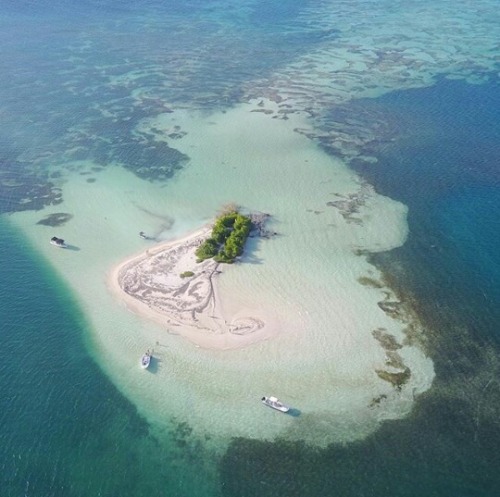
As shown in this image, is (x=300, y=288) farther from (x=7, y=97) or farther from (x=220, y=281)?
(x=7, y=97)

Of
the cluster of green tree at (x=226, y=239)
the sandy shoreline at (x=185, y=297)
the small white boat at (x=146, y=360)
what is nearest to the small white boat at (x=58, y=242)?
the sandy shoreline at (x=185, y=297)

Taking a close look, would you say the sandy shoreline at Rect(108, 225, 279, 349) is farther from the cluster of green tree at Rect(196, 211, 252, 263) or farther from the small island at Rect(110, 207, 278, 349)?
the cluster of green tree at Rect(196, 211, 252, 263)

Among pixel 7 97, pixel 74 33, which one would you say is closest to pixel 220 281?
pixel 7 97

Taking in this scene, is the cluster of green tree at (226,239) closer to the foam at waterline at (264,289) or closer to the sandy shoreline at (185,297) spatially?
the sandy shoreline at (185,297)

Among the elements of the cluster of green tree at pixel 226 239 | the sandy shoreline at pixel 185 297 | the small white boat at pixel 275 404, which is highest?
the cluster of green tree at pixel 226 239

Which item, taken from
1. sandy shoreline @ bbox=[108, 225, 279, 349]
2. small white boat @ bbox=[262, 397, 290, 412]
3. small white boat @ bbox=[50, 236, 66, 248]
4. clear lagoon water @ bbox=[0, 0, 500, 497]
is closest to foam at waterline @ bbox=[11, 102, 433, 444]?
small white boat @ bbox=[262, 397, 290, 412]

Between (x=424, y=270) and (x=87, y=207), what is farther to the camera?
(x=87, y=207)

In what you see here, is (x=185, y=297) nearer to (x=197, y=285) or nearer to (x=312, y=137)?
(x=197, y=285)
